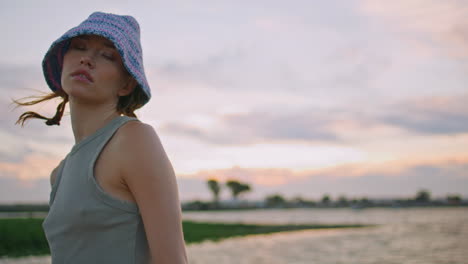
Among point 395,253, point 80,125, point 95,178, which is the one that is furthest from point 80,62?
point 395,253

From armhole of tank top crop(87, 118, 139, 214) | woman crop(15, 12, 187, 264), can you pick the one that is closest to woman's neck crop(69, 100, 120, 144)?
woman crop(15, 12, 187, 264)

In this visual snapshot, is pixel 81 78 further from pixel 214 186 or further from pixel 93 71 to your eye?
pixel 214 186

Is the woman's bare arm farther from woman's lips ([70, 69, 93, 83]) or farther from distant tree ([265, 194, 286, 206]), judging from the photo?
distant tree ([265, 194, 286, 206])

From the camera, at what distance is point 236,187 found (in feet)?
456

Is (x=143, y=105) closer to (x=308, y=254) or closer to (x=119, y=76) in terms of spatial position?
(x=119, y=76)

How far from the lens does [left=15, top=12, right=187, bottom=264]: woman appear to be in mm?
1387

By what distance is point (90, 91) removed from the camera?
1.58m

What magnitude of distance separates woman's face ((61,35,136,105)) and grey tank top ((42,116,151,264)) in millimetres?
210

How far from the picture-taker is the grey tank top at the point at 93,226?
4.60ft

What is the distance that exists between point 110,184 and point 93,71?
420 mm

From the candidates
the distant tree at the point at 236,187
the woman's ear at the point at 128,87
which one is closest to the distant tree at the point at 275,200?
the distant tree at the point at 236,187

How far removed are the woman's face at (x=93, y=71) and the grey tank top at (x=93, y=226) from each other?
0.21 meters

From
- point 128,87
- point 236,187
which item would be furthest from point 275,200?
point 128,87

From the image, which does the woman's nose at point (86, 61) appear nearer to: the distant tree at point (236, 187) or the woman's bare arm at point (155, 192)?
the woman's bare arm at point (155, 192)
